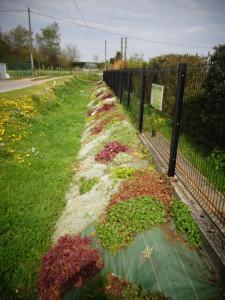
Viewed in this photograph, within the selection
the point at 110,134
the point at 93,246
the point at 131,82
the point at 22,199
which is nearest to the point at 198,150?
the point at 93,246

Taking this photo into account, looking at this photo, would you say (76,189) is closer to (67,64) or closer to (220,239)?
(220,239)

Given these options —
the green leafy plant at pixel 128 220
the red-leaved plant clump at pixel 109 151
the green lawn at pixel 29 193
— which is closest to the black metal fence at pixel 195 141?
the green leafy plant at pixel 128 220

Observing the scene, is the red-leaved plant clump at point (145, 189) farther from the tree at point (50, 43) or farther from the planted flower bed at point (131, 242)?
the tree at point (50, 43)

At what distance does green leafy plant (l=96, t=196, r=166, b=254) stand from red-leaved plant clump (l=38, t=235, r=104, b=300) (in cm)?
26

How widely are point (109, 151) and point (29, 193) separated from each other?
92.6 inches

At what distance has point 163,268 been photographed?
9.25 ft

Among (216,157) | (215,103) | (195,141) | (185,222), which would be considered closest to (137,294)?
(185,222)

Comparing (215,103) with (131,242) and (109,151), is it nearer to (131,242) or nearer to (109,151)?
(131,242)

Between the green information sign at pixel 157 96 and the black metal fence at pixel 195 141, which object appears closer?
the black metal fence at pixel 195 141

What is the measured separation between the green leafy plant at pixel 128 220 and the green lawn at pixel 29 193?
1184 millimetres

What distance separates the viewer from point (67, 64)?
77.0 m

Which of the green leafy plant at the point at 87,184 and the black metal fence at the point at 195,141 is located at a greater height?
the black metal fence at the point at 195,141

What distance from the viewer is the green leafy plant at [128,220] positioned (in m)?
3.38

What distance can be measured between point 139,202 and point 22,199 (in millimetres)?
2808
